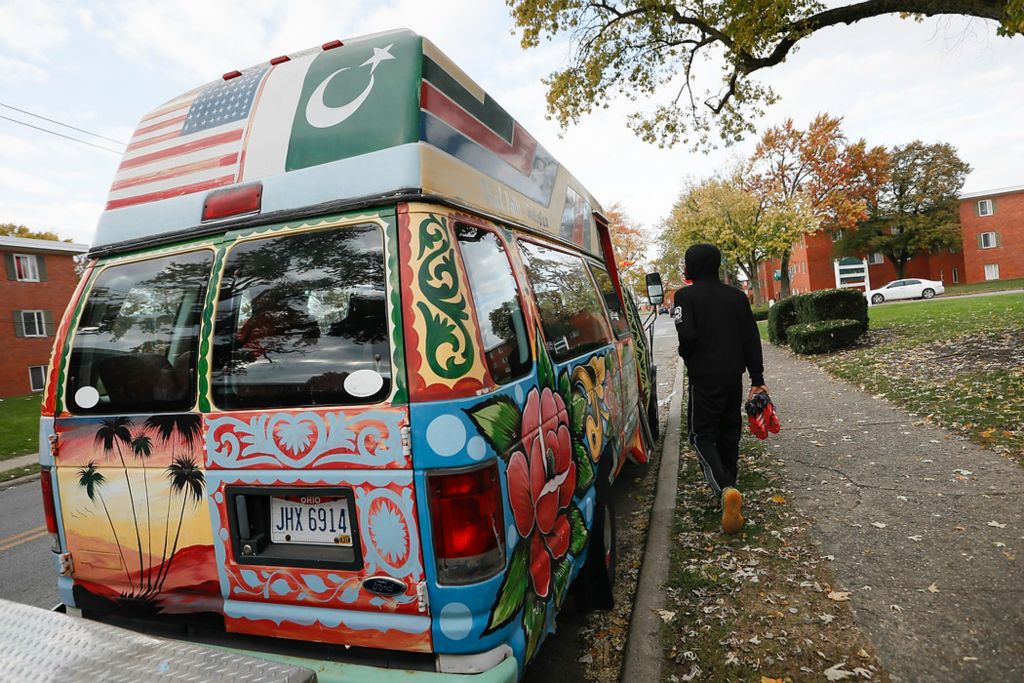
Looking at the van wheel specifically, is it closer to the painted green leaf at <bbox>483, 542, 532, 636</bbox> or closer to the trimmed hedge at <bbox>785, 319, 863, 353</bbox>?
the painted green leaf at <bbox>483, 542, 532, 636</bbox>

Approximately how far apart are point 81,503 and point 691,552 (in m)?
3.53

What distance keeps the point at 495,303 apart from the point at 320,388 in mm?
753

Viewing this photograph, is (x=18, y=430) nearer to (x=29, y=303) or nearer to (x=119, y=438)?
(x=29, y=303)

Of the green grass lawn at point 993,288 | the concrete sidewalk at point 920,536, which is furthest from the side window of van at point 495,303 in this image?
the green grass lawn at point 993,288

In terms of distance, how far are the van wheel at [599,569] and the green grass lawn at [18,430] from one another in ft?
45.5

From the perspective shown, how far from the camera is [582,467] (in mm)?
3004

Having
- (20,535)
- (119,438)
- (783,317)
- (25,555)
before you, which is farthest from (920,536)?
(783,317)

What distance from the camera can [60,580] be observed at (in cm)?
251

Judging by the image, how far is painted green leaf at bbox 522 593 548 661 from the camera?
2146 millimetres

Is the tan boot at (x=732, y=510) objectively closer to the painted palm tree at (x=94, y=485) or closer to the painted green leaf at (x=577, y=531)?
the painted green leaf at (x=577, y=531)

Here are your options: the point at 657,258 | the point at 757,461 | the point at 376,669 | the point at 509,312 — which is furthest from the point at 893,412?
the point at 657,258

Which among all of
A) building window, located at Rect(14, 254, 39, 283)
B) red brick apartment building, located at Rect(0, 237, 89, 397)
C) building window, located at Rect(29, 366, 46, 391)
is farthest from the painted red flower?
building window, located at Rect(14, 254, 39, 283)

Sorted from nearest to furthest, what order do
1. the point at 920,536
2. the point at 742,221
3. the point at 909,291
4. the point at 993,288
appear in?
the point at 920,536, the point at 742,221, the point at 993,288, the point at 909,291

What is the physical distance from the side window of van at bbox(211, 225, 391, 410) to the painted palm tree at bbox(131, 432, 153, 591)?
0.39 meters
